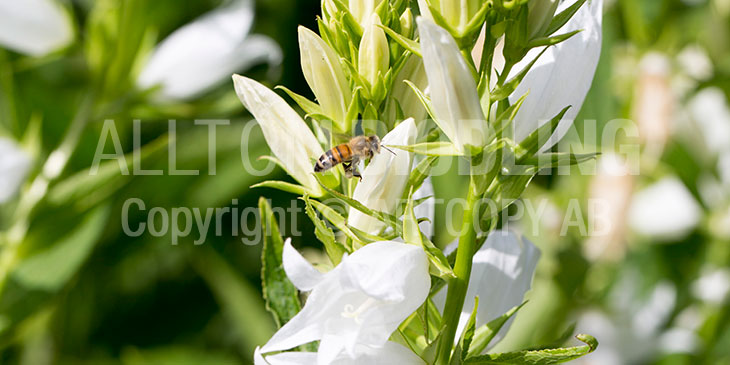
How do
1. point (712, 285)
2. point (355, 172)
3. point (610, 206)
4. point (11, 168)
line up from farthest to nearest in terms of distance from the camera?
point (610, 206), point (712, 285), point (11, 168), point (355, 172)

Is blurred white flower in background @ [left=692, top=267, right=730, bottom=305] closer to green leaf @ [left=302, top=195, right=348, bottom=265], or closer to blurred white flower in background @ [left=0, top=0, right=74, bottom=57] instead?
green leaf @ [left=302, top=195, right=348, bottom=265]

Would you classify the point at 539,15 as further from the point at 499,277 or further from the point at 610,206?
the point at 610,206

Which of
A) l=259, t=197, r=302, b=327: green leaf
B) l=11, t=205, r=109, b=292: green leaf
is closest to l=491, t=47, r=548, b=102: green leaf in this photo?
l=259, t=197, r=302, b=327: green leaf

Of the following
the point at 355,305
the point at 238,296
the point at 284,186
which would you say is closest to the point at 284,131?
the point at 284,186

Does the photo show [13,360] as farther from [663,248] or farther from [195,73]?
[663,248]

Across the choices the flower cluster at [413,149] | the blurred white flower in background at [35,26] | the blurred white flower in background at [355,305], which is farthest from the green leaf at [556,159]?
the blurred white flower in background at [35,26]

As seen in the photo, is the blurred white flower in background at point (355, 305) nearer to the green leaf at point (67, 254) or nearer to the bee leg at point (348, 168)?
the bee leg at point (348, 168)
